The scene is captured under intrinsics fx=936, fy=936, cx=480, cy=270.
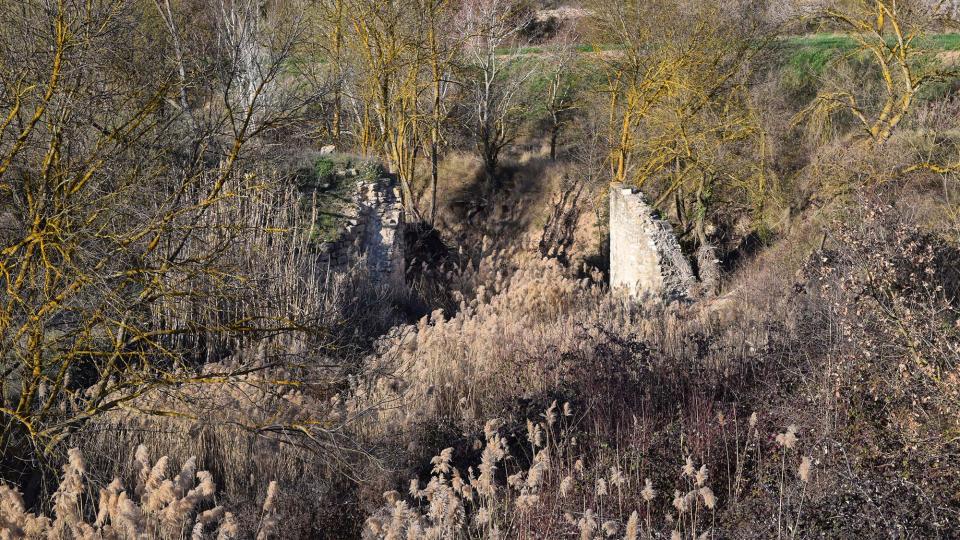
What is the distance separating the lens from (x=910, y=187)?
59.1 ft

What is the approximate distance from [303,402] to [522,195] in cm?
1871

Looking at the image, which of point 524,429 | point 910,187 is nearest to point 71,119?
point 524,429

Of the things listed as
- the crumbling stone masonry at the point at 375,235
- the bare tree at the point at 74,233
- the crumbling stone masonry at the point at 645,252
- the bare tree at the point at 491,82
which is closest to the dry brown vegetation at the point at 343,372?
the bare tree at the point at 74,233

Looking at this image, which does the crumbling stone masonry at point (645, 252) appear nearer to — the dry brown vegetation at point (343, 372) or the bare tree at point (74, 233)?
the dry brown vegetation at point (343, 372)

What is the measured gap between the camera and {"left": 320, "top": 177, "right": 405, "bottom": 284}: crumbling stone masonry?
14.5 meters

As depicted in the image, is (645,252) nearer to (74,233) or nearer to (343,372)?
(343,372)

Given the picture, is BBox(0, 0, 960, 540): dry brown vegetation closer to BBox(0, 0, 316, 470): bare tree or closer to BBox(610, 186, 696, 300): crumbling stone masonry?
BBox(0, 0, 316, 470): bare tree

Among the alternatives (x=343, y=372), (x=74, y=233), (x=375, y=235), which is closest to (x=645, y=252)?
(x=375, y=235)

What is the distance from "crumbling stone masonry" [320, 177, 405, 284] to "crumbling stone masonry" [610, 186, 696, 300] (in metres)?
3.70

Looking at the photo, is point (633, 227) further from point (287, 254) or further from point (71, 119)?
point (71, 119)

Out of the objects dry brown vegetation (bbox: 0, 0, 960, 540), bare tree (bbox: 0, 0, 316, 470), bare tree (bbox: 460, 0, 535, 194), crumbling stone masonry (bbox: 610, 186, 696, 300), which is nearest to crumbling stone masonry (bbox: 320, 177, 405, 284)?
dry brown vegetation (bbox: 0, 0, 960, 540)

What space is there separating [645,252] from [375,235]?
439cm

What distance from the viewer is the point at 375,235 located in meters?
15.4

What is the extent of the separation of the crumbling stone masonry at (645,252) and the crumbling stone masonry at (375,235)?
3697mm
